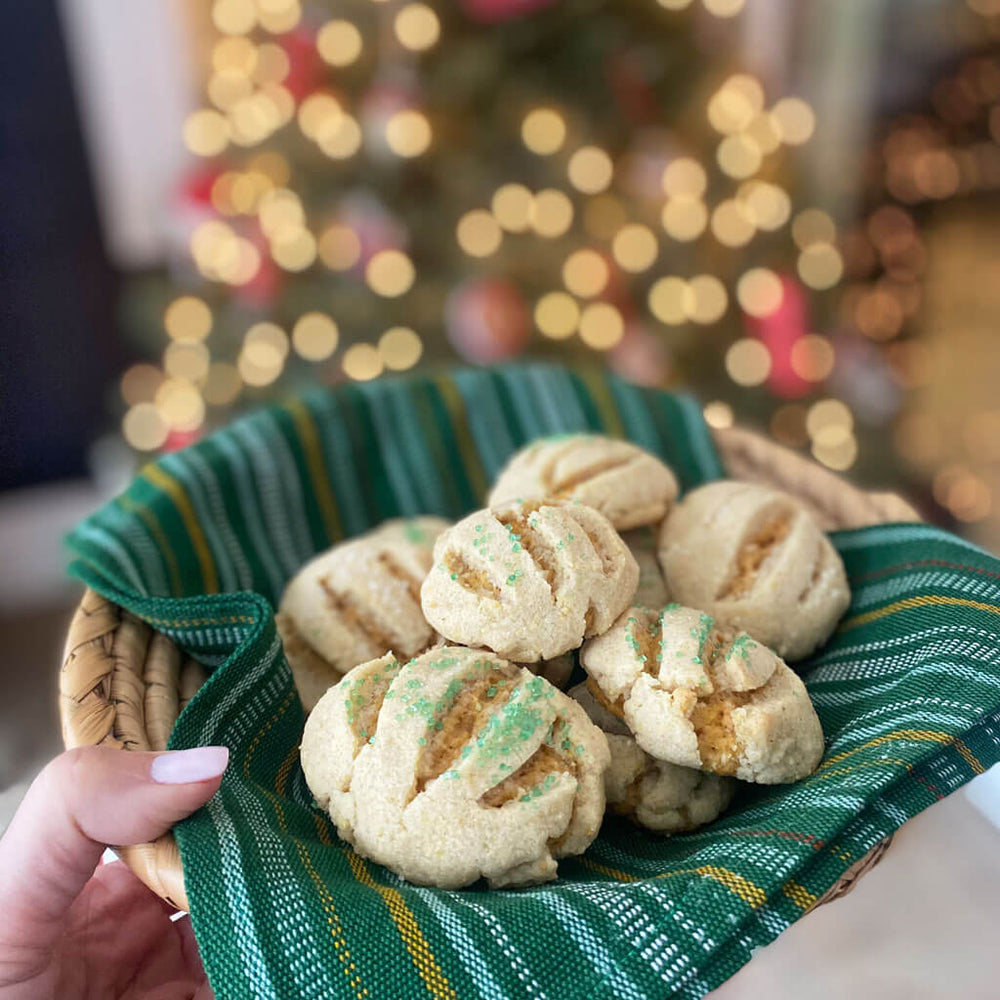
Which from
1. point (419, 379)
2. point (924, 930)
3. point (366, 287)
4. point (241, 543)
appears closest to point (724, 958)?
point (924, 930)

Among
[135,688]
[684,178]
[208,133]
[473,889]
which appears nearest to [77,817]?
[135,688]

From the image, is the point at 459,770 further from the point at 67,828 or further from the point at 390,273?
the point at 390,273

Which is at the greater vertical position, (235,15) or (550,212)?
(235,15)

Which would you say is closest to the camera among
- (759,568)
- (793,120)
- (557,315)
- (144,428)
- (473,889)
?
(473,889)

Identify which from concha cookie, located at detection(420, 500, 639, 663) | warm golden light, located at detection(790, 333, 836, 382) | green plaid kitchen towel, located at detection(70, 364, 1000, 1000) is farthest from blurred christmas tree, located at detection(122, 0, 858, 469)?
concha cookie, located at detection(420, 500, 639, 663)

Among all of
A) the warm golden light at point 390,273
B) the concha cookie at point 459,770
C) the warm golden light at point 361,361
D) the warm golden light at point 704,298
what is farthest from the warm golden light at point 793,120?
the concha cookie at point 459,770

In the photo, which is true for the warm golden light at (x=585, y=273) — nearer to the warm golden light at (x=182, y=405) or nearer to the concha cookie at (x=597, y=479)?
the warm golden light at (x=182, y=405)
